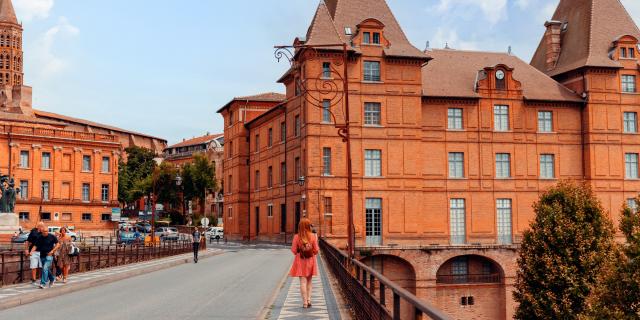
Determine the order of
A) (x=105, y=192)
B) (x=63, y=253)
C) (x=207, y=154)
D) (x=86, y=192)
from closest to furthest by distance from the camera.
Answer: (x=63, y=253) < (x=86, y=192) < (x=105, y=192) < (x=207, y=154)

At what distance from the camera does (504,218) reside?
56.2m

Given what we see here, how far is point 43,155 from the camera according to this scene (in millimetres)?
74875

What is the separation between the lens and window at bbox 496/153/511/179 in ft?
186

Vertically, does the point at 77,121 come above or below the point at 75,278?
above

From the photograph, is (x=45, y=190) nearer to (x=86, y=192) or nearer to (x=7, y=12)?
(x=86, y=192)

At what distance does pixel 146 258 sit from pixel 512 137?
31534mm

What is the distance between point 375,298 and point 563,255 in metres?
26.5

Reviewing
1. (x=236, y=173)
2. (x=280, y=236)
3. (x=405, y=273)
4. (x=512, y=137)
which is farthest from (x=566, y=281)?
(x=236, y=173)

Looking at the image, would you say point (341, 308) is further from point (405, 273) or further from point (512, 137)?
point (512, 137)

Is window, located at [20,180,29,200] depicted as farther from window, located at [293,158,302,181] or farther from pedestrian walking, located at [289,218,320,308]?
pedestrian walking, located at [289,218,320,308]

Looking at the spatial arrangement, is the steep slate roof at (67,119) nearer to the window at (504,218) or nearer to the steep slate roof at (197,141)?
the steep slate roof at (197,141)

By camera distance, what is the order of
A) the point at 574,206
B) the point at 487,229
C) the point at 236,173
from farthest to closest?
the point at 236,173
the point at 487,229
the point at 574,206

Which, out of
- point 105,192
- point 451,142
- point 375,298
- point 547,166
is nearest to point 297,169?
point 451,142

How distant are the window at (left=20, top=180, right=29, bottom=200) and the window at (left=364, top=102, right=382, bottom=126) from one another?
129 feet
